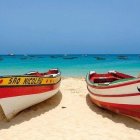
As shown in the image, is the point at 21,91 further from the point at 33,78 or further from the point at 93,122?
the point at 93,122

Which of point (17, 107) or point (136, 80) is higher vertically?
point (136, 80)

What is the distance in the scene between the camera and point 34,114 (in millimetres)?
9344

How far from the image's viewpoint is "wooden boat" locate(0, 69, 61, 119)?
325 inches

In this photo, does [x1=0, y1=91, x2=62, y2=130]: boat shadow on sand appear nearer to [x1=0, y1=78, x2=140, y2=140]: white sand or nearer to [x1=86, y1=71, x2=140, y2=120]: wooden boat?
[x1=0, y1=78, x2=140, y2=140]: white sand

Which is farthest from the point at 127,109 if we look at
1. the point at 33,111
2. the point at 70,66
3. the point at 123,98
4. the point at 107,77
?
the point at 70,66

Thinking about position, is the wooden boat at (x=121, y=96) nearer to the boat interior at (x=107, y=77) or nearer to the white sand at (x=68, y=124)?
the white sand at (x=68, y=124)

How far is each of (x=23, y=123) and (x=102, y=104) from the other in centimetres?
268

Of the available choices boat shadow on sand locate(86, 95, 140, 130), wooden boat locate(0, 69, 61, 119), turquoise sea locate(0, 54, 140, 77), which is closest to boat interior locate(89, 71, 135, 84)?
boat shadow on sand locate(86, 95, 140, 130)

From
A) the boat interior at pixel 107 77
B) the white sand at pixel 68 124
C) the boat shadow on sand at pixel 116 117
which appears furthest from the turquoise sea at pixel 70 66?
the white sand at pixel 68 124

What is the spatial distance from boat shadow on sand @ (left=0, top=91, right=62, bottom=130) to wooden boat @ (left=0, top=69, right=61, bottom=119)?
221 millimetres

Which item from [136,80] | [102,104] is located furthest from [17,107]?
[136,80]

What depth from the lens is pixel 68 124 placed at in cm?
843

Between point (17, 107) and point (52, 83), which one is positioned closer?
point (17, 107)

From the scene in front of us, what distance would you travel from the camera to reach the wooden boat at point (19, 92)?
27.1 ft
